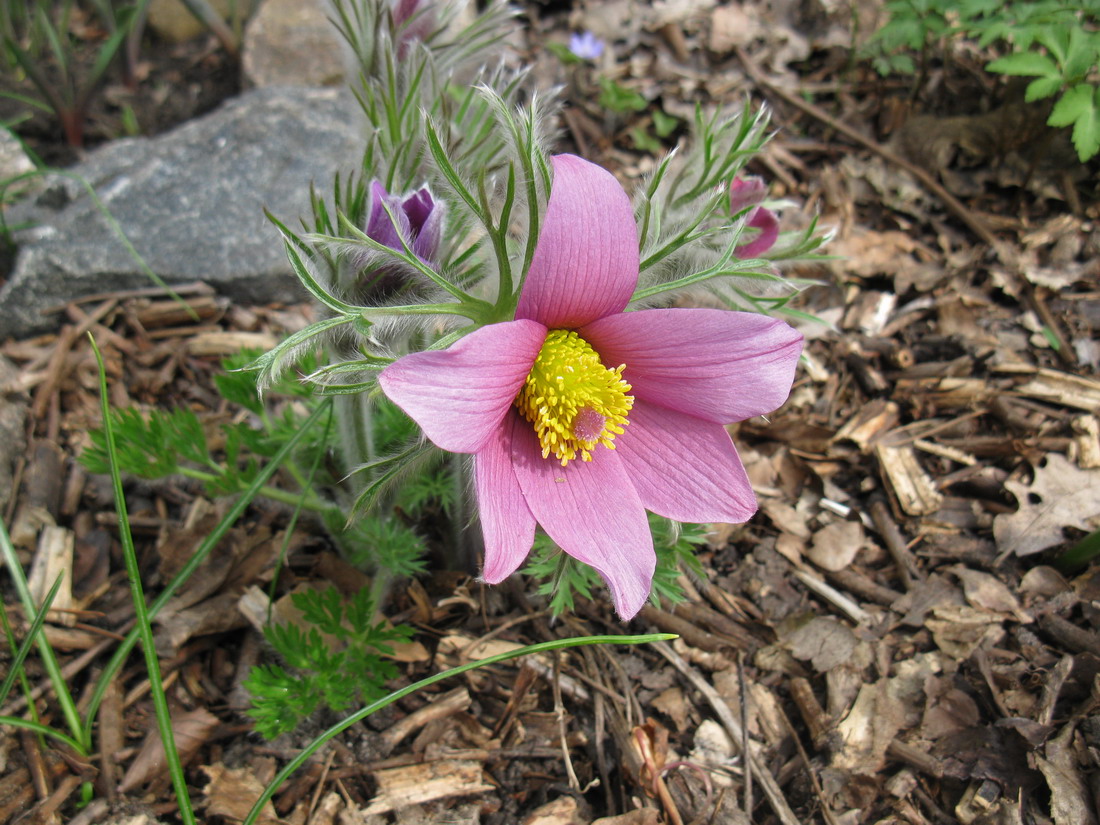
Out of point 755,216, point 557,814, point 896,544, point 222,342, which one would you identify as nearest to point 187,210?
point 222,342

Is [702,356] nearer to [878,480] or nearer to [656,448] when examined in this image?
[656,448]

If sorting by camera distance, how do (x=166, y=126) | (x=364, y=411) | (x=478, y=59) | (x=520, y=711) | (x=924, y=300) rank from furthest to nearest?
(x=166, y=126)
(x=924, y=300)
(x=478, y=59)
(x=520, y=711)
(x=364, y=411)

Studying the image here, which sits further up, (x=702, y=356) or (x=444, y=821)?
(x=702, y=356)

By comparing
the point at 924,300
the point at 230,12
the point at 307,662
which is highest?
the point at 230,12

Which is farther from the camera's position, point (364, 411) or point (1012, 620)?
point (1012, 620)

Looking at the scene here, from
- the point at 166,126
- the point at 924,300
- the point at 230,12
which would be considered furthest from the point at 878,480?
the point at 230,12

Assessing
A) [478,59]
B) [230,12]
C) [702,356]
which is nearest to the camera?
[702,356]

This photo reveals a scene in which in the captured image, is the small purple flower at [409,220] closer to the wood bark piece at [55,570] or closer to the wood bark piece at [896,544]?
the wood bark piece at [55,570]

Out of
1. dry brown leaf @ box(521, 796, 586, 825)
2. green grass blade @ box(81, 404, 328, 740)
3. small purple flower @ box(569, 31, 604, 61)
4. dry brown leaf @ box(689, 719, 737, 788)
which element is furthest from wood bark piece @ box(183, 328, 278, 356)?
small purple flower @ box(569, 31, 604, 61)
